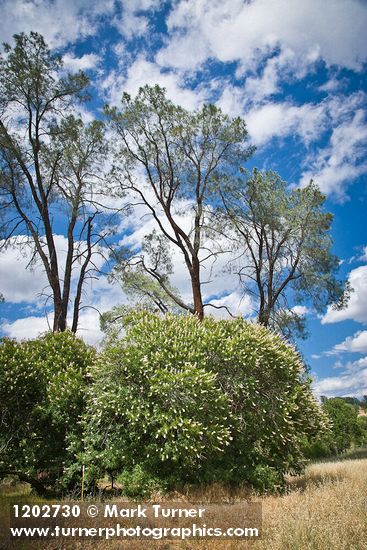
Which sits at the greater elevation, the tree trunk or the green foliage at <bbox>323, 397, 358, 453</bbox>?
the tree trunk

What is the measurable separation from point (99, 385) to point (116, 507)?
3.06 m

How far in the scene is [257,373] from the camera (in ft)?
38.4

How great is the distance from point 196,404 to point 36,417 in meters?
4.70

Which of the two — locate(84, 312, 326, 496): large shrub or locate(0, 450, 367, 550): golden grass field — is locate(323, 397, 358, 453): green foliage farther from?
locate(0, 450, 367, 550): golden grass field

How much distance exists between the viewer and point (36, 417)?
11.6 m

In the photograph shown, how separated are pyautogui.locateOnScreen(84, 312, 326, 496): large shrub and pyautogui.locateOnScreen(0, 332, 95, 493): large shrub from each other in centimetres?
76

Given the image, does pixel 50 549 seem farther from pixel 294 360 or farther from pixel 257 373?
pixel 294 360

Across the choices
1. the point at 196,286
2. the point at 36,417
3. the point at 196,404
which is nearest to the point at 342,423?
the point at 196,286

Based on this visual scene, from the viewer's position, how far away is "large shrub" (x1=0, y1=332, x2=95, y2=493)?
1107 cm

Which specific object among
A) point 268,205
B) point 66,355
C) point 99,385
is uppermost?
point 268,205

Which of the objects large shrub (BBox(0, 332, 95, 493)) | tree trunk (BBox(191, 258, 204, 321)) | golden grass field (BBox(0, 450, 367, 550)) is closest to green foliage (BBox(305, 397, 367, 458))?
tree trunk (BBox(191, 258, 204, 321))

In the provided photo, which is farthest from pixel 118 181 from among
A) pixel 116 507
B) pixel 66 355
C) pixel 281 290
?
pixel 116 507

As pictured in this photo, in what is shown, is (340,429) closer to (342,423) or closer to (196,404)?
(342,423)

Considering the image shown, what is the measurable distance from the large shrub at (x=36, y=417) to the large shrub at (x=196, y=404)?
0.76 m
